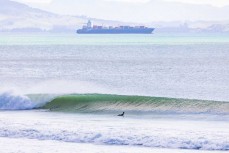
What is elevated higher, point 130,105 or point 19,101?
point 130,105

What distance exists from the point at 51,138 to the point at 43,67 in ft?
158

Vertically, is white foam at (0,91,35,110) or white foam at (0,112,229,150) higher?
white foam at (0,112,229,150)

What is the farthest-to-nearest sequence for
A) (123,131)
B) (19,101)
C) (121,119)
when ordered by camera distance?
(19,101)
(121,119)
(123,131)

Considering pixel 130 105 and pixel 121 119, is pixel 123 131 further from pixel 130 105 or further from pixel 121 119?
pixel 130 105

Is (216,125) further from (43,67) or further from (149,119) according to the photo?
(43,67)

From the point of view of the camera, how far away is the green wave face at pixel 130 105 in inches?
1198

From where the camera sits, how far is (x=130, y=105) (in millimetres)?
32656

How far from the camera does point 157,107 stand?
3158cm

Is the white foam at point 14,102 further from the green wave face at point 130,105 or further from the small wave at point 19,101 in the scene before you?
the green wave face at point 130,105

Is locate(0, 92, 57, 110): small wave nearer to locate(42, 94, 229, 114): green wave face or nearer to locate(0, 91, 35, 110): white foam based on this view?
locate(0, 91, 35, 110): white foam

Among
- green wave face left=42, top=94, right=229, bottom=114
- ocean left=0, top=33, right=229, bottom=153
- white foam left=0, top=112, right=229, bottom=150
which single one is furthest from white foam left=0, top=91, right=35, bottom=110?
white foam left=0, top=112, right=229, bottom=150

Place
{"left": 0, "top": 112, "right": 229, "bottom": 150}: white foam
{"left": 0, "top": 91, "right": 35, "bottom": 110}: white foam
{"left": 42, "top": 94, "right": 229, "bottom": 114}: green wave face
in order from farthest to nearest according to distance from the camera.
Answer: {"left": 0, "top": 91, "right": 35, "bottom": 110}: white foam < {"left": 42, "top": 94, "right": 229, "bottom": 114}: green wave face < {"left": 0, "top": 112, "right": 229, "bottom": 150}: white foam

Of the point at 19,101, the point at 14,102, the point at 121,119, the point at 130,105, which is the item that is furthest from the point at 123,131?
the point at 19,101

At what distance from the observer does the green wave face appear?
30.4 meters
